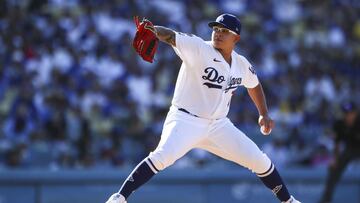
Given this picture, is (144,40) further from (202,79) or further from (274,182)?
(274,182)

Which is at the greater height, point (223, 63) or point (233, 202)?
point (233, 202)

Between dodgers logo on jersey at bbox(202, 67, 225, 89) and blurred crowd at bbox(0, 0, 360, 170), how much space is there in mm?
5905

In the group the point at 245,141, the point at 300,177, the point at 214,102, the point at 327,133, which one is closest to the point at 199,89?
the point at 214,102

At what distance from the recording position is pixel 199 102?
732cm

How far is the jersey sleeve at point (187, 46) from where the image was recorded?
7.07m

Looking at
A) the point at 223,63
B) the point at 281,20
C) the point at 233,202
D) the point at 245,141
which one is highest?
the point at 281,20

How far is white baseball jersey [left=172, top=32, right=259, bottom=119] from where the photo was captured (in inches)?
283

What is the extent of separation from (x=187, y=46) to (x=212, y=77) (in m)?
0.40

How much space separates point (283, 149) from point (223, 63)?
774 cm

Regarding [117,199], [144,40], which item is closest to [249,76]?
[144,40]

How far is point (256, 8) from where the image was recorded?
18859 millimetres

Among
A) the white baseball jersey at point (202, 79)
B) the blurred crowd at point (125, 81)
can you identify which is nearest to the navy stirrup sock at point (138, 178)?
the white baseball jersey at point (202, 79)

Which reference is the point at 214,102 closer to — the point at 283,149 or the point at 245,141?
the point at 245,141

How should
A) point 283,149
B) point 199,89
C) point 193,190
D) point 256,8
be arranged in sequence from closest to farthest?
1. point 199,89
2. point 193,190
3. point 283,149
4. point 256,8
